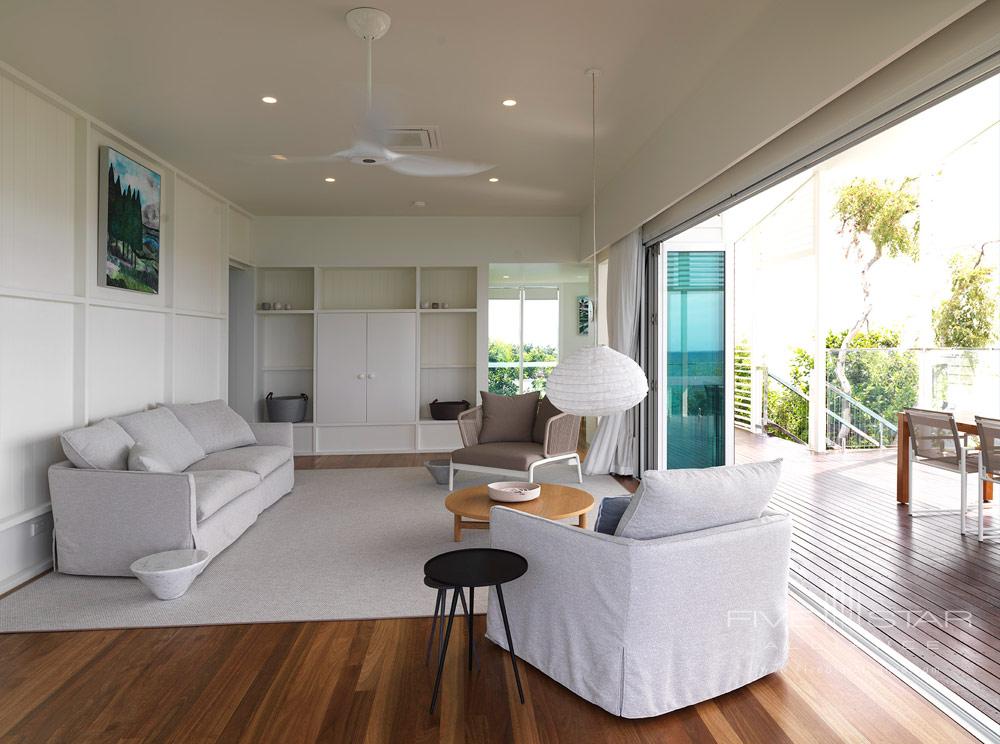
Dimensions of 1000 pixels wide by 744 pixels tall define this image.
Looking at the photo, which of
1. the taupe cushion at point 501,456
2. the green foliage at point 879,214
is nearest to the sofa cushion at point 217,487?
the taupe cushion at point 501,456

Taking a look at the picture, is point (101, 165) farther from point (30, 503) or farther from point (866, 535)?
point (866, 535)

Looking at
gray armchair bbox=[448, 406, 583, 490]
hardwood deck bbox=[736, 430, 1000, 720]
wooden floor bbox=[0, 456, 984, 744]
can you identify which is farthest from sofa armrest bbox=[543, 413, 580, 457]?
wooden floor bbox=[0, 456, 984, 744]

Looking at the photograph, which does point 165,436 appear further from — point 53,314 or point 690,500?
point 690,500

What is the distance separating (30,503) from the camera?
12.1 ft

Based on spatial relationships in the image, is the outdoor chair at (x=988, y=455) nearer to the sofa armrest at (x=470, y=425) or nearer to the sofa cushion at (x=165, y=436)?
the sofa armrest at (x=470, y=425)

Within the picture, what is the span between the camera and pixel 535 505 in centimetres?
388

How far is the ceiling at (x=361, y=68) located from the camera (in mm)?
2945

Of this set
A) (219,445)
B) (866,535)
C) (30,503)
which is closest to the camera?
(30,503)

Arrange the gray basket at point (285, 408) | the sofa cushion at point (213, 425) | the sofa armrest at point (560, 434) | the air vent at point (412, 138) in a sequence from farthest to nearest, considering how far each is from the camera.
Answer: the gray basket at point (285, 408) < the sofa armrest at point (560, 434) < the sofa cushion at point (213, 425) < the air vent at point (412, 138)

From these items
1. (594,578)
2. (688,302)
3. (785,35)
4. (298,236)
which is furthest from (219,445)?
(785,35)

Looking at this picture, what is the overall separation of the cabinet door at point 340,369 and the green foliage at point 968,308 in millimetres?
6765

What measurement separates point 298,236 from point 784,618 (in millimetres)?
→ 6781

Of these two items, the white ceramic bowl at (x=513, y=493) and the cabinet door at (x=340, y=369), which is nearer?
the white ceramic bowl at (x=513, y=493)

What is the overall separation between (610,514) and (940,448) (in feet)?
11.2
